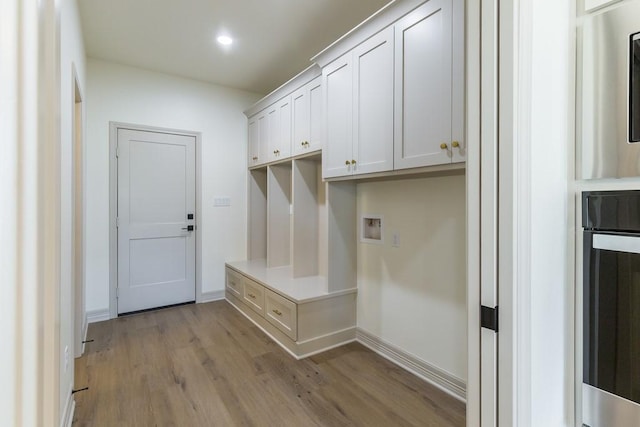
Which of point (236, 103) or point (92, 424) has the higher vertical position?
point (236, 103)

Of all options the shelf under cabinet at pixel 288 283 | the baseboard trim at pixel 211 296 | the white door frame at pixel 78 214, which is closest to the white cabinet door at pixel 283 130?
the shelf under cabinet at pixel 288 283

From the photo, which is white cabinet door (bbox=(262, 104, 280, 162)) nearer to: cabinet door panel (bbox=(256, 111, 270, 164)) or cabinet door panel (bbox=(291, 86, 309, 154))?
cabinet door panel (bbox=(256, 111, 270, 164))

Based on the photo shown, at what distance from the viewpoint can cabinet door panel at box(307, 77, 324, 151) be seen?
2.94 metres

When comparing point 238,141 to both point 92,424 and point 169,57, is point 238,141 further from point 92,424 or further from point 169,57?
point 92,424

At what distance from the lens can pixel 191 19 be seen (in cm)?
273

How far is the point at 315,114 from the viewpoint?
9.84ft

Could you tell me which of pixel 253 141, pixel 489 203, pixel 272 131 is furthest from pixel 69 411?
pixel 253 141

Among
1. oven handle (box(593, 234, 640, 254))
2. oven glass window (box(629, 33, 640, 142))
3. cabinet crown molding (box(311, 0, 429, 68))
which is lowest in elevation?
oven handle (box(593, 234, 640, 254))

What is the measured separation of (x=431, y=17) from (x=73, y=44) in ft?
8.23

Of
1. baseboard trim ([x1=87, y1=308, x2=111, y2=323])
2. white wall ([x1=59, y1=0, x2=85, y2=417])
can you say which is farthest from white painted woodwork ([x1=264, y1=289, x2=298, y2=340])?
baseboard trim ([x1=87, y1=308, x2=111, y2=323])

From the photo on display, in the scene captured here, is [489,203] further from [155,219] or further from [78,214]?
[155,219]

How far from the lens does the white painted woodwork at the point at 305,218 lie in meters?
3.32

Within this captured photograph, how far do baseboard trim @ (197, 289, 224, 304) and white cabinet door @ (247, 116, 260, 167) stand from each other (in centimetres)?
173

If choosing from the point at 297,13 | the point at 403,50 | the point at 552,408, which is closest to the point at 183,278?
the point at 297,13
